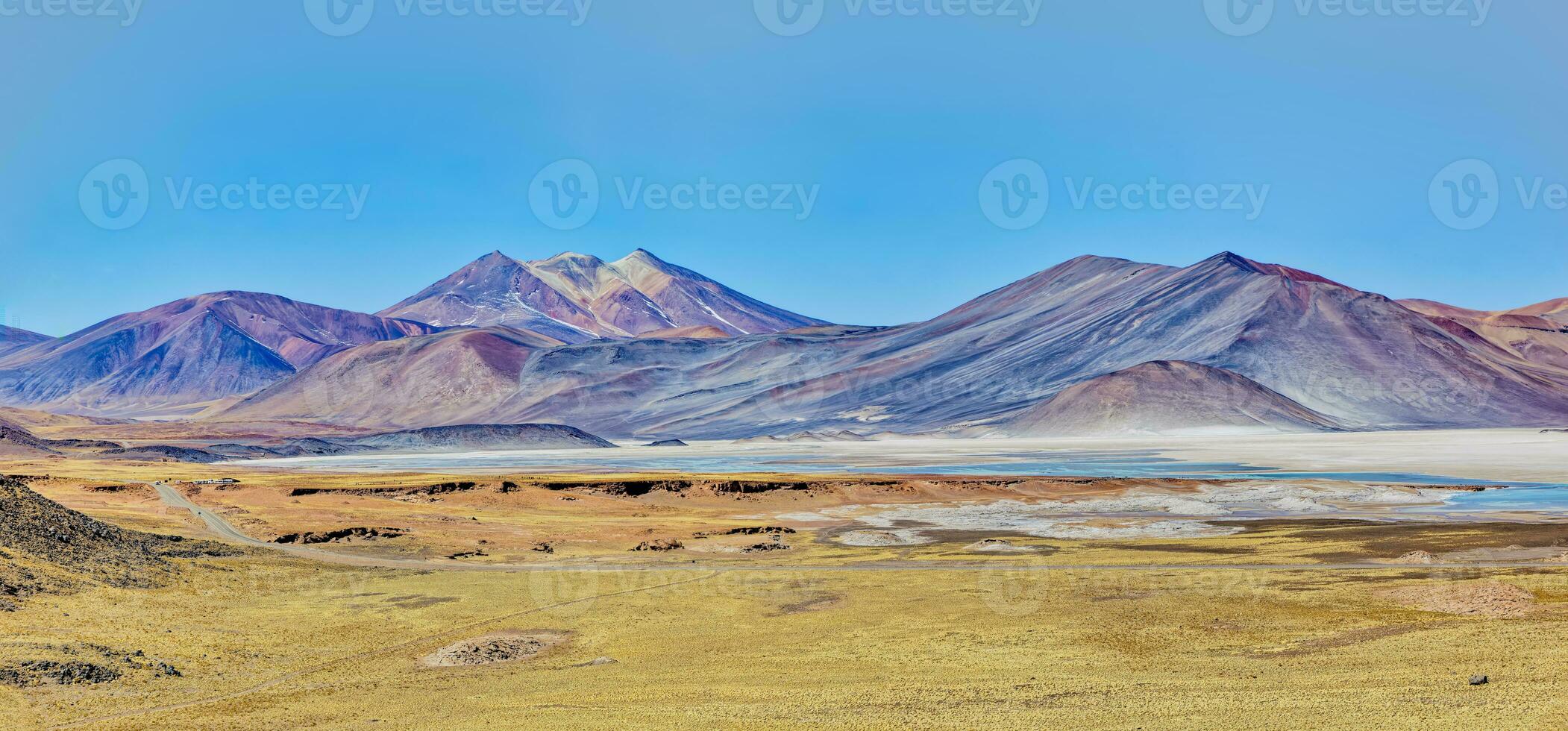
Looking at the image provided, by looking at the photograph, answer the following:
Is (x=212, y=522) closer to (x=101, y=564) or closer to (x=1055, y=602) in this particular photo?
(x=101, y=564)

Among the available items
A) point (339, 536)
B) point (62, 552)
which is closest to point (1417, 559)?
point (62, 552)

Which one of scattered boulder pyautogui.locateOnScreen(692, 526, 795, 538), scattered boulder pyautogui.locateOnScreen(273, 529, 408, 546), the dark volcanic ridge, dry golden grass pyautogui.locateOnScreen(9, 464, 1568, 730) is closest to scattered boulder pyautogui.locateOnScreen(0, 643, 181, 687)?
dry golden grass pyautogui.locateOnScreen(9, 464, 1568, 730)

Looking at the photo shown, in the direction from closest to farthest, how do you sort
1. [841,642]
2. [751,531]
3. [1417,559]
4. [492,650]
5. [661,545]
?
[492,650] → [841,642] → [1417,559] → [661,545] → [751,531]

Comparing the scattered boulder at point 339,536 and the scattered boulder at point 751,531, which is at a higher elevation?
the scattered boulder at point 751,531

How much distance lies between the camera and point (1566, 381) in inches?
7416

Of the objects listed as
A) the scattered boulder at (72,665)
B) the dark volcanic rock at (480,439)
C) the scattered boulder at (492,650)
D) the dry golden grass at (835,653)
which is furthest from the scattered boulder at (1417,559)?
the dark volcanic rock at (480,439)

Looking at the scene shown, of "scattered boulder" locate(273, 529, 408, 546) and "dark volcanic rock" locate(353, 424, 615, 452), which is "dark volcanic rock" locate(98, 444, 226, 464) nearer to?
"dark volcanic rock" locate(353, 424, 615, 452)

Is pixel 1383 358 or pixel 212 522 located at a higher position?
pixel 1383 358

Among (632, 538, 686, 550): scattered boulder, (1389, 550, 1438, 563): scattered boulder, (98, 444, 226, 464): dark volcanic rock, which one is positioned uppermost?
(98, 444, 226, 464): dark volcanic rock

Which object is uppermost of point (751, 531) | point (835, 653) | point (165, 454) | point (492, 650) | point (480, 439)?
point (480, 439)

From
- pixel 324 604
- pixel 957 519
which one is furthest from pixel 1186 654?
pixel 957 519

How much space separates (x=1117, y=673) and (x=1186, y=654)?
192cm

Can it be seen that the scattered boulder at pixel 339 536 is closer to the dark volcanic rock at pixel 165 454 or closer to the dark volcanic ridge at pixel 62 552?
the dark volcanic ridge at pixel 62 552

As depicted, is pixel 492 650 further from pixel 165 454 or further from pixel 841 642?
pixel 165 454
